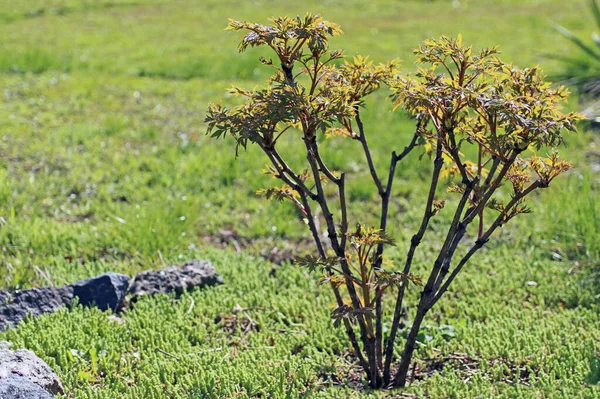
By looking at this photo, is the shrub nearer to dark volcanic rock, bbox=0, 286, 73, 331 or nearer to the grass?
the grass

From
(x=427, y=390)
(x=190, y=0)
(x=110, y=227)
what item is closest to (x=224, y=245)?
(x=110, y=227)

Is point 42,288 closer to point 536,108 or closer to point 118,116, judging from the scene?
point 536,108

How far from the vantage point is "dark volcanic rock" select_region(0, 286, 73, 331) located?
4.15 metres

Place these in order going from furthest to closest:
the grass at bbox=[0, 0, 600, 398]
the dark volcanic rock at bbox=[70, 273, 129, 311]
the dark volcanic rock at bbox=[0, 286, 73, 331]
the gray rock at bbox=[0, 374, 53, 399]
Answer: the dark volcanic rock at bbox=[70, 273, 129, 311]
the dark volcanic rock at bbox=[0, 286, 73, 331]
the grass at bbox=[0, 0, 600, 398]
the gray rock at bbox=[0, 374, 53, 399]

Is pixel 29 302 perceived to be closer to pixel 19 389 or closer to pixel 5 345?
pixel 5 345

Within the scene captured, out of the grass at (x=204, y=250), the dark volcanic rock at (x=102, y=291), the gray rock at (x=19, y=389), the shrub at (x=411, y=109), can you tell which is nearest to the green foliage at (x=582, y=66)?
the grass at (x=204, y=250)

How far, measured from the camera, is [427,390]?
3.51 m

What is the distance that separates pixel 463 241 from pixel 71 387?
3171mm

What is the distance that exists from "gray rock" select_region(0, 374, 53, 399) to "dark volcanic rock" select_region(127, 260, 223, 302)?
4.55 ft

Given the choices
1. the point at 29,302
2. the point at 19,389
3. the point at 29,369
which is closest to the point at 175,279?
the point at 29,302

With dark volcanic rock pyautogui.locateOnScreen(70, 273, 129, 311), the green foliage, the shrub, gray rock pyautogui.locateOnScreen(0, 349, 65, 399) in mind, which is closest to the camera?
the shrub

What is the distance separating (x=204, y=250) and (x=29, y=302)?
4.65 feet

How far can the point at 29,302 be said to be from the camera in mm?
4246

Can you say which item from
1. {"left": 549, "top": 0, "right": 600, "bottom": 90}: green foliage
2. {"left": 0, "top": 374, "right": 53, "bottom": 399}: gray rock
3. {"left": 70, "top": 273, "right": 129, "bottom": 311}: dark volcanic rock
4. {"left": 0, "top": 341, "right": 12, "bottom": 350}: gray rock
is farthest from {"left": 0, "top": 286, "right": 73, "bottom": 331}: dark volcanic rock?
{"left": 549, "top": 0, "right": 600, "bottom": 90}: green foliage
